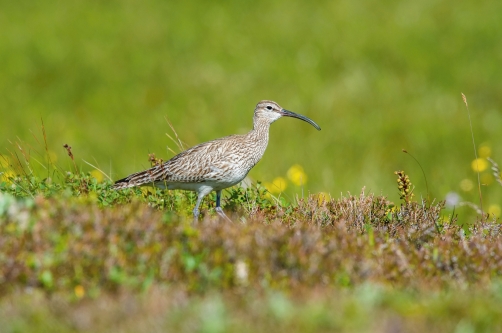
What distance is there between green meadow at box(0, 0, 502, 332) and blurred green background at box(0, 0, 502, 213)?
0.06m

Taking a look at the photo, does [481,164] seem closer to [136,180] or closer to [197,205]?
[197,205]

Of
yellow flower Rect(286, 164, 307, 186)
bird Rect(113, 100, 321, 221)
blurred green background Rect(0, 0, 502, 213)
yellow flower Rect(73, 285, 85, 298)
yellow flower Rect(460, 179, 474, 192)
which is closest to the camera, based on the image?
yellow flower Rect(73, 285, 85, 298)

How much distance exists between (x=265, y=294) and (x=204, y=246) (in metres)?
0.76

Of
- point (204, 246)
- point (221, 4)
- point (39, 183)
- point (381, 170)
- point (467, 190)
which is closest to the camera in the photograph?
point (204, 246)

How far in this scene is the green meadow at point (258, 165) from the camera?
206 inches

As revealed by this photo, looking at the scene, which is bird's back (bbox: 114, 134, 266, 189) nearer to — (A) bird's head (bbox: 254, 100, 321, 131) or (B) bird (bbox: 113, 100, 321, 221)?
(B) bird (bbox: 113, 100, 321, 221)

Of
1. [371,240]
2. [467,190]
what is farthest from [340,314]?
[467,190]

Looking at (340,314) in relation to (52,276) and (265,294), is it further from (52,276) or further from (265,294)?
(52,276)

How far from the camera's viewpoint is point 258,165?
47.9ft

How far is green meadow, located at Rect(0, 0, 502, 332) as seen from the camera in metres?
5.23

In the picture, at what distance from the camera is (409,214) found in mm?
8352

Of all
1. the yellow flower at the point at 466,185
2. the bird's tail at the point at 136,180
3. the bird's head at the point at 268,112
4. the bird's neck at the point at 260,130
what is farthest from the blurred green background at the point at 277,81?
the bird's tail at the point at 136,180

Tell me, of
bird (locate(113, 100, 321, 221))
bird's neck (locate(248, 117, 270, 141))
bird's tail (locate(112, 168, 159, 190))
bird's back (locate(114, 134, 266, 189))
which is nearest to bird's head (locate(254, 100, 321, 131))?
bird's neck (locate(248, 117, 270, 141))

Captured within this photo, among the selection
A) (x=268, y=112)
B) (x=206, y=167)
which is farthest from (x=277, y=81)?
(x=206, y=167)
